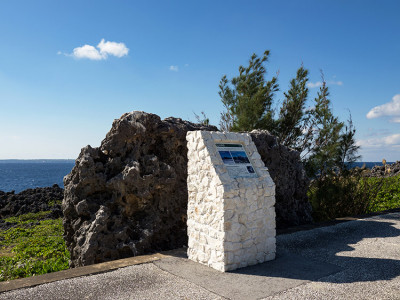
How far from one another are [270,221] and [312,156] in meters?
6.02

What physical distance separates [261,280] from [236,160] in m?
1.91

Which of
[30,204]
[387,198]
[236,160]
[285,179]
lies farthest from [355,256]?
[30,204]

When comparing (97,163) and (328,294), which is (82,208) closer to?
(97,163)

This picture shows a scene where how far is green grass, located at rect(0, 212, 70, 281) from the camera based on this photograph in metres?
6.53

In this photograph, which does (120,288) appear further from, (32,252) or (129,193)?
(32,252)

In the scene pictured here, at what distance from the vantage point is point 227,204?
16.1ft

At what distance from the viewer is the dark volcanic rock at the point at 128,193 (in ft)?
19.9

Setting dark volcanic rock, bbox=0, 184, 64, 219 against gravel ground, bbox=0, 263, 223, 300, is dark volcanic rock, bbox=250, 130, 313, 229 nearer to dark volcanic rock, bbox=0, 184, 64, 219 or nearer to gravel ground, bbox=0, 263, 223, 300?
gravel ground, bbox=0, 263, 223, 300

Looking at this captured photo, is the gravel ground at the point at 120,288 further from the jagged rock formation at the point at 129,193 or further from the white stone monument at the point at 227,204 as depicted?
the jagged rock formation at the point at 129,193

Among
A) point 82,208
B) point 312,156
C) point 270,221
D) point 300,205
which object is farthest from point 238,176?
point 312,156

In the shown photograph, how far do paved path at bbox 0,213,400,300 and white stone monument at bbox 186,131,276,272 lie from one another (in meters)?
0.24

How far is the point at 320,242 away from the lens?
685cm

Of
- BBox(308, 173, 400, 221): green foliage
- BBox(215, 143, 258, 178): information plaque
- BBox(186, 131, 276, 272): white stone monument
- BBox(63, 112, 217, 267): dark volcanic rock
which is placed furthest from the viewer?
BBox(308, 173, 400, 221): green foliage

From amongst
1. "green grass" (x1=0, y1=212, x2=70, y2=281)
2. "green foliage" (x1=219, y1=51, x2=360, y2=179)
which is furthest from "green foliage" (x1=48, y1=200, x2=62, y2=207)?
"green foliage" (x1=219, y1=51, x2=360, y2=179)
